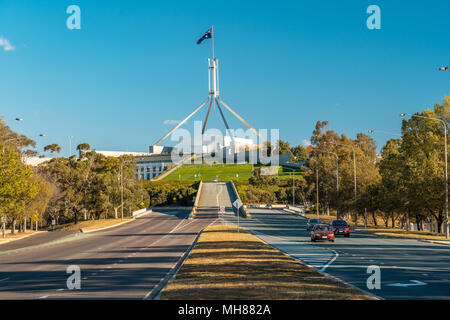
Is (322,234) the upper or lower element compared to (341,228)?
upper

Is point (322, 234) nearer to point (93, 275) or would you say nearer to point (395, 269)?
point (395, 269)

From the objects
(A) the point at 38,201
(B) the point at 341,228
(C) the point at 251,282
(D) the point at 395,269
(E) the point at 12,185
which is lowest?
(B) the point at 341,228

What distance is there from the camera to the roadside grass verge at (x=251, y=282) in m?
13.7

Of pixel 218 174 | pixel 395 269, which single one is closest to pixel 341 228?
pixel 395 269

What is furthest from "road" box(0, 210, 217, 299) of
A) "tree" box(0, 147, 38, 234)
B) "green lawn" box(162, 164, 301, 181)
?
"green lawn" box(162, 164, 301, 181)

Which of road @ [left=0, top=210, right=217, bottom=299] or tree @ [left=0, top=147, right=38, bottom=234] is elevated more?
tree @ [left=0, top=147, right=38, bottom=234]

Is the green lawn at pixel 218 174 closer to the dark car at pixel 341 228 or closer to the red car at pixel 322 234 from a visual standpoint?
the dark car at pixel 341 228

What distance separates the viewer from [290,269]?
20359mm

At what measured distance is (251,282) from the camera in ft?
53.4

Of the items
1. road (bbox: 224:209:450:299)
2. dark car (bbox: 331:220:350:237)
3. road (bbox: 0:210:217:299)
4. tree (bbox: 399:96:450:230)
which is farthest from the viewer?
tree (bbox: 399:96:450:230)

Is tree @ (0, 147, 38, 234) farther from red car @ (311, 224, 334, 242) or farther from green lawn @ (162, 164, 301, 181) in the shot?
green lawn @ (162, 164, 301, 181)

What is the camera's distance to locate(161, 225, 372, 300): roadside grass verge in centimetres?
1374

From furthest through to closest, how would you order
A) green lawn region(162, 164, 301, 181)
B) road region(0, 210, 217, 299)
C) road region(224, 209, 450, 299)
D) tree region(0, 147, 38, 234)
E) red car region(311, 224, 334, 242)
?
green lawn region(162, 164, 301, 181) → tree region(0, 147, 38, 234) → red car region(311, 224, 334, 242) → road region(0, 210, 217, 299) → road region(224, 209, 450, 299)

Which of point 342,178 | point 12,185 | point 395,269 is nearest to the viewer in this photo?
point 395,269
